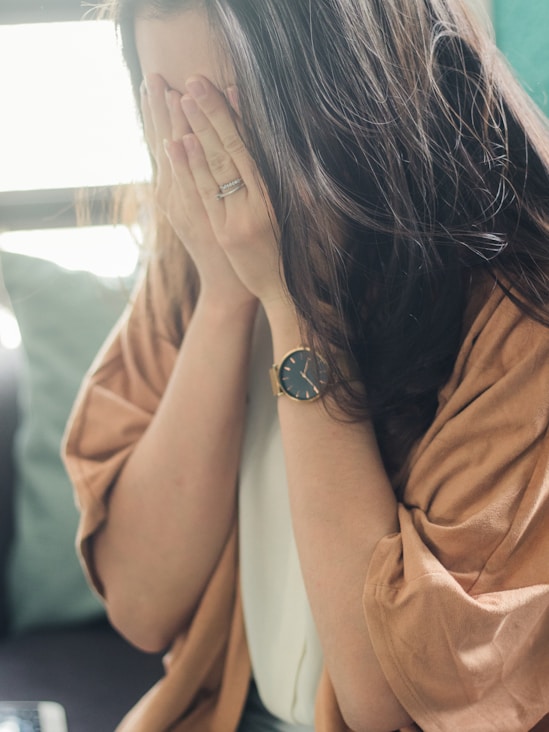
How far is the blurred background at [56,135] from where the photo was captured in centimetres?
133

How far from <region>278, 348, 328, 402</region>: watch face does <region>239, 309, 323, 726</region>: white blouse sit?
15 cm

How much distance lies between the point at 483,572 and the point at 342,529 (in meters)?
0.13

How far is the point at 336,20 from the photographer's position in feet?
2.35

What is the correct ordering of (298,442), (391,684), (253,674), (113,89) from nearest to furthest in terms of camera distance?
(391,684), (298,442), (253,674), (113,89)

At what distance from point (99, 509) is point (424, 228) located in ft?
1.69

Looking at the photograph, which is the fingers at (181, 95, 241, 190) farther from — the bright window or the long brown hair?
the bright window

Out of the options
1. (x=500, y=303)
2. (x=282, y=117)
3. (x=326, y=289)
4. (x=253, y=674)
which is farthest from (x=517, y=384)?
(x=253, y=674)

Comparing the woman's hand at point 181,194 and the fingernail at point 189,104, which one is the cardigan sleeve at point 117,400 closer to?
the woman's hand at point 181,194

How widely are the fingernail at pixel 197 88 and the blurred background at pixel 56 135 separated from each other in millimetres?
511

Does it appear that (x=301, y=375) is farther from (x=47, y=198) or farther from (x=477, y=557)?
(x=47, y=198)

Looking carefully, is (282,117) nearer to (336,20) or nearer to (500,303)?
(336,20)

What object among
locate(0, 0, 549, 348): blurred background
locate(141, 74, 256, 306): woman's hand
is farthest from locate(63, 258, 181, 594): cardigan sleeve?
locate(0, 0, 549, 348): blurred background

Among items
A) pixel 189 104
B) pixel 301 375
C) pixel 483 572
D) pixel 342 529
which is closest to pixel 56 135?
pixel 189 104

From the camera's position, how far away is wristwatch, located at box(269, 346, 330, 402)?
2.61ft
